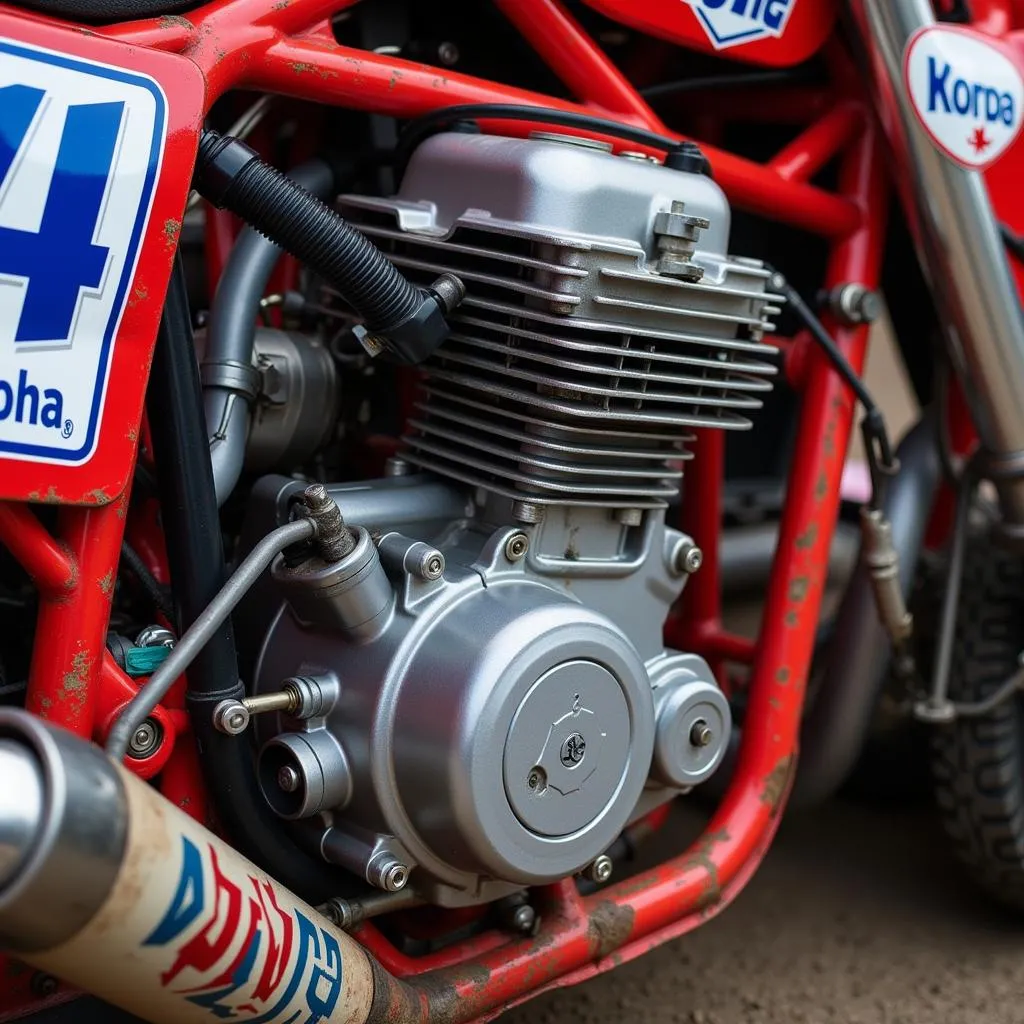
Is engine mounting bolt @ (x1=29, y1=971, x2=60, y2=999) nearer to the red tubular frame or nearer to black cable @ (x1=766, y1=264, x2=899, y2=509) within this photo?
the red tubular frame

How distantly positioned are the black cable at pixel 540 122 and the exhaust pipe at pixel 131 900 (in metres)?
0.66

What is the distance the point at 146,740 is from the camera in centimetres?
96

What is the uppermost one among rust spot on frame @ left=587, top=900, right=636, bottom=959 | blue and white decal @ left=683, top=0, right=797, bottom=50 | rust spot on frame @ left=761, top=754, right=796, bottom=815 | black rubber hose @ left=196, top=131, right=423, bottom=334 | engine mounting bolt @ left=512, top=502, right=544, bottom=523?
blue and white decal @ left=683, top=0, right=797, bottom=50

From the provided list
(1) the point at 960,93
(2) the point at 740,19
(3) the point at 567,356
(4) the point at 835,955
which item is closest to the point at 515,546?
(3) the point at 567,356

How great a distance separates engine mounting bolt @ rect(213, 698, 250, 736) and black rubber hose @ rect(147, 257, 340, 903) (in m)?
0.02

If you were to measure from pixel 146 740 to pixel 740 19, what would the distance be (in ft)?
3.00

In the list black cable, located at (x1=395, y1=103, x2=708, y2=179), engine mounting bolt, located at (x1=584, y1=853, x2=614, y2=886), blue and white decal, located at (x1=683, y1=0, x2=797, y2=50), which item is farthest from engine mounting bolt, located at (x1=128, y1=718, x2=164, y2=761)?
blue and white decal, located at (x1=683, y1=0, x2=797, y2=50)

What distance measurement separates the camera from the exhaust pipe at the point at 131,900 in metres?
0.71

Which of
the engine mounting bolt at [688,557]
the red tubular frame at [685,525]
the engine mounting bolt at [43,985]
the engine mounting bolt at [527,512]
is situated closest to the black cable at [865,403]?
the red tubular frame at [685,525]

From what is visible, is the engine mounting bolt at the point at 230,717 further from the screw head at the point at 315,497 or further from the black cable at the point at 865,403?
the black cable at the point at 865,403

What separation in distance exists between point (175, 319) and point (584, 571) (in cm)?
44

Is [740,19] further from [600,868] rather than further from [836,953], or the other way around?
[836,953]

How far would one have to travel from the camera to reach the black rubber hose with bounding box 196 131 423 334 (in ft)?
3.13

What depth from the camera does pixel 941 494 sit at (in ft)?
6.12
